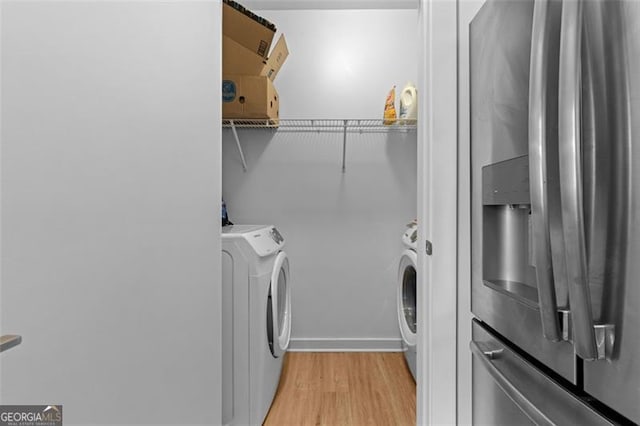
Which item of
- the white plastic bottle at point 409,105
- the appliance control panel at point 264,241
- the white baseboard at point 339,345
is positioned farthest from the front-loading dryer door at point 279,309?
the white plastic bottle at point 409,105

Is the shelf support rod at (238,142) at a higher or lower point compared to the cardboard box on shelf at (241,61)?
lower

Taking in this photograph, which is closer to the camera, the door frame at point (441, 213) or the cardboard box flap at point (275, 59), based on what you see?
the door frame at point (441, 213)

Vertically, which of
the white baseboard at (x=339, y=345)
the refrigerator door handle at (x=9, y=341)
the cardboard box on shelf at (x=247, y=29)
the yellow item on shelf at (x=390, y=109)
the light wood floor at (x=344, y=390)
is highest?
the cardboard box on shelf at (x=247, y=29)

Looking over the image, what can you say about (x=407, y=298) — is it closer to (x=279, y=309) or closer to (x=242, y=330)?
(x=279, y=309)

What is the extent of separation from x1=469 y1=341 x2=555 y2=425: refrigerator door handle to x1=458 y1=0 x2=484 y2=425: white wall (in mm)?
196

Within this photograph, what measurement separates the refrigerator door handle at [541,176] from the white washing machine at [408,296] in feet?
4.87

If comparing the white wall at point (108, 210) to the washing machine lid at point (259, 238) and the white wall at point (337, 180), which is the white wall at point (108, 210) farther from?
the white wall at point (337, 180)

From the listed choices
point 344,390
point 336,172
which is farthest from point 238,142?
point 344,390

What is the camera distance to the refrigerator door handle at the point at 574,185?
53 cm

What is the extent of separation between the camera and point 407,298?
7.87ft

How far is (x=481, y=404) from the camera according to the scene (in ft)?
3.42

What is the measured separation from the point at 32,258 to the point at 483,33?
1.09 meters

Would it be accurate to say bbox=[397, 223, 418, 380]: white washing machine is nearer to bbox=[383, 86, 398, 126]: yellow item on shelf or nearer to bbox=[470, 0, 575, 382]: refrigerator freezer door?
bbox=[383, 86, 398, 126]: yellow item on shelf

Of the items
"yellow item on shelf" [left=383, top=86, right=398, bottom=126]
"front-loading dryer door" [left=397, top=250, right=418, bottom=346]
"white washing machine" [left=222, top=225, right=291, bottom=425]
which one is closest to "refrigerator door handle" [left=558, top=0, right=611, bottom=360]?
"white washing machine" [left=222, top=225, right=291, bottom=425]
